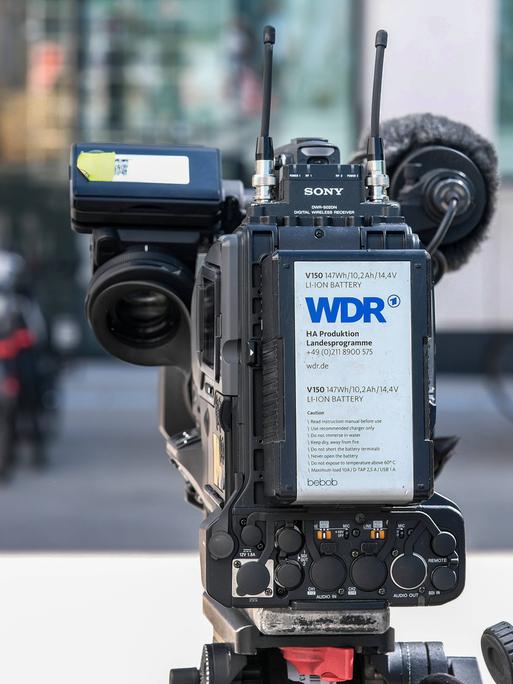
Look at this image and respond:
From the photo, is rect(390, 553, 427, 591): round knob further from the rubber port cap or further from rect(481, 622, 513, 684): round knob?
the rubber port cap

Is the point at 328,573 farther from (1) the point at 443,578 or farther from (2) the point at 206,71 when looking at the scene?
(2) the point at 206,71

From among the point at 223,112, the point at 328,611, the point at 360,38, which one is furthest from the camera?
the point at 223,112

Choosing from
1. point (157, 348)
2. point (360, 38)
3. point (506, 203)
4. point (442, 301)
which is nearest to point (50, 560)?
point (157, 348)

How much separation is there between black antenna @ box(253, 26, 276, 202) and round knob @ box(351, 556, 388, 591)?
0.72m

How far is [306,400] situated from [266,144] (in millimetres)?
572

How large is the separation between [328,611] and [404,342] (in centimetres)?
54

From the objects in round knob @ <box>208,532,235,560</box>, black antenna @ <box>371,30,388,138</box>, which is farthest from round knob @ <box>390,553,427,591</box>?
black antenna @ <box>371,30,388,138</box>

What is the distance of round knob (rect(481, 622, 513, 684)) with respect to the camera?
2721mm

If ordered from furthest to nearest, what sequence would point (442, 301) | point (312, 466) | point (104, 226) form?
point (442, 301) → point (104, 226) → point (312, 466)

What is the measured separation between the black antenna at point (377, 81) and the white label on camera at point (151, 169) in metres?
0.48

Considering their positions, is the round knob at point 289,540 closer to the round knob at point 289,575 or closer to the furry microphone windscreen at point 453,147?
the round knob at point 289,575

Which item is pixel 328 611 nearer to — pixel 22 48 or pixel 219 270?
pixel 219 270

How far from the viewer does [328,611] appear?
2.54 m

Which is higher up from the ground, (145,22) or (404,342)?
(145,22)
